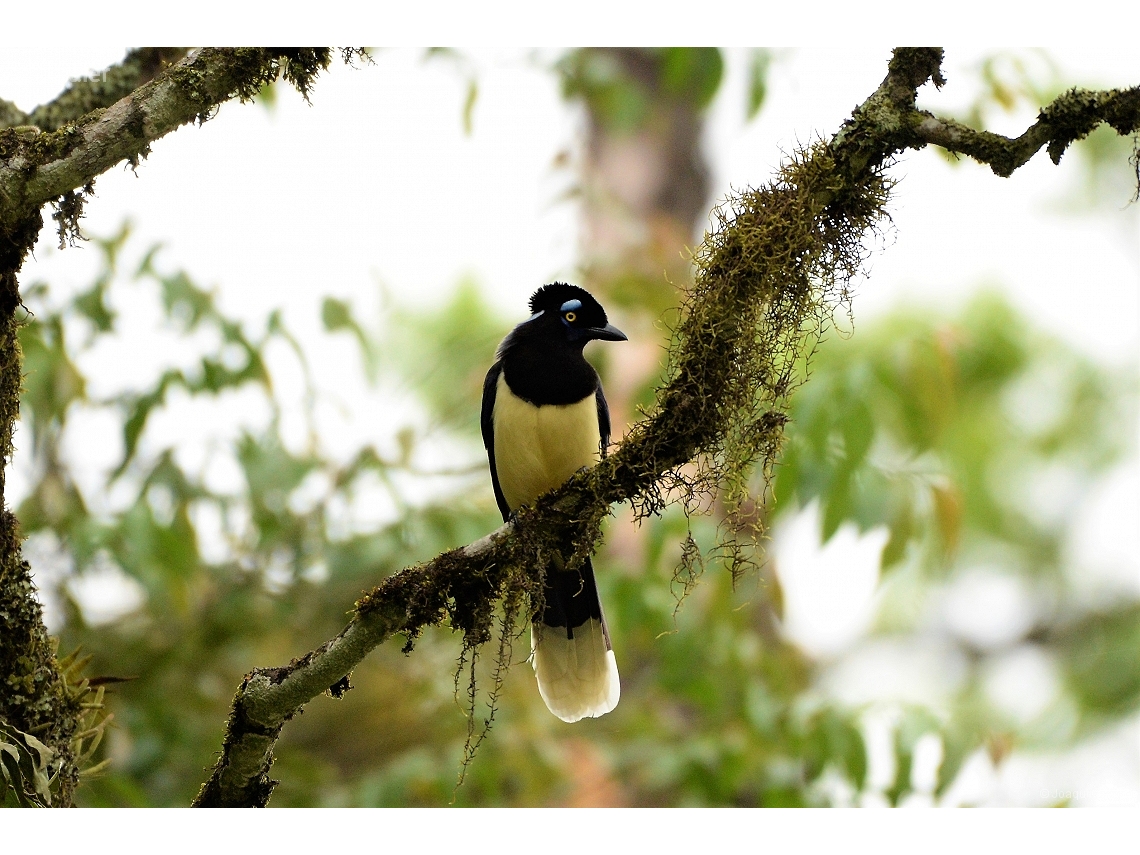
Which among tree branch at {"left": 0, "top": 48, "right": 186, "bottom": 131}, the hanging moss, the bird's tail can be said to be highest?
tree branch at {"left": 0, "top": 48, "right": 186, "bottom": 131}

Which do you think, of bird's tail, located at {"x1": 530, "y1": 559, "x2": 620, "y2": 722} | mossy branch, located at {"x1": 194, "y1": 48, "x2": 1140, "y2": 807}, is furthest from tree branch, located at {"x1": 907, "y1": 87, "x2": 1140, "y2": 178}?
bird's tail, located at {"x1": 530, "y1": 559, "x2": 620, "y2": 722}

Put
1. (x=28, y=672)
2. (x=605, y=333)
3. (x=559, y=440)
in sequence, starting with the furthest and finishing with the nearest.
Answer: (x=605, y=333) → (x=559, y=440) → (x=28, y=672)

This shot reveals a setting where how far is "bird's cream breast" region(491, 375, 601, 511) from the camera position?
310cm

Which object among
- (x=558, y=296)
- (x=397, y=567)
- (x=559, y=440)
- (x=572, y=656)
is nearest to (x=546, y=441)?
(x=559, y=440)

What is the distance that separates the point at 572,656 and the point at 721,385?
140cm

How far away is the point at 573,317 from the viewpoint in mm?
3246

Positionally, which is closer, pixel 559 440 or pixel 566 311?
pixel 559 440

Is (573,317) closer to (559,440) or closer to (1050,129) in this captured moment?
(559,440)

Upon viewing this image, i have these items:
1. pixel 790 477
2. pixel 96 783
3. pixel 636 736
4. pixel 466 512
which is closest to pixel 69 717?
pixel 96 783

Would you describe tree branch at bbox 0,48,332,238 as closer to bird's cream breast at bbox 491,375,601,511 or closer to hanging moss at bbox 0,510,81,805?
hanging moss at bbox 0,510,81,805

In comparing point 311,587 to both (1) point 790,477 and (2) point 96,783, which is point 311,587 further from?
(1) point 790,477

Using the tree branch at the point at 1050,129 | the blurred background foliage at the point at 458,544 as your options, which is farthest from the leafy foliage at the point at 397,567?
the tree branch at the point at 1050,129

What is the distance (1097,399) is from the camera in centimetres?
753
